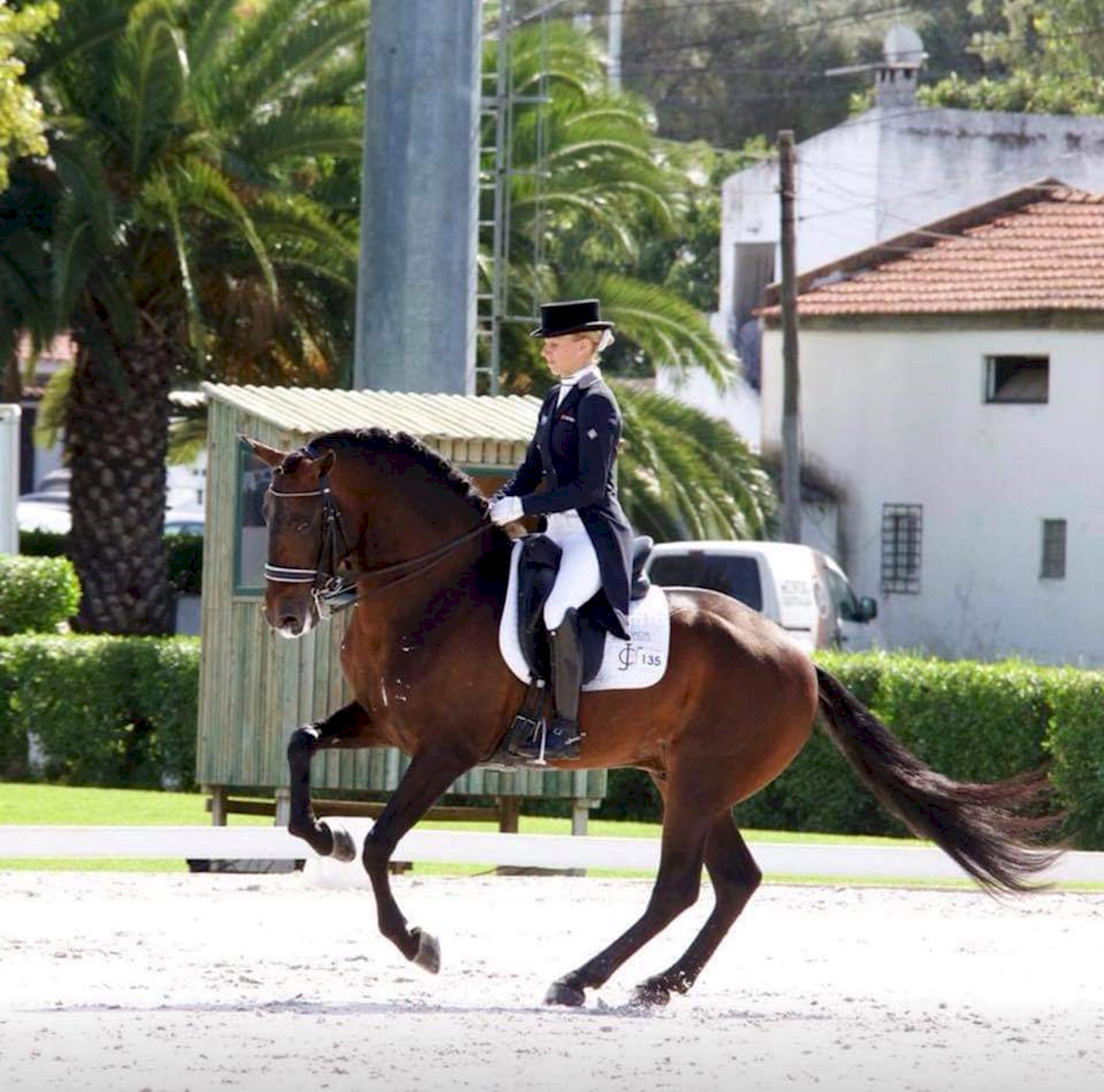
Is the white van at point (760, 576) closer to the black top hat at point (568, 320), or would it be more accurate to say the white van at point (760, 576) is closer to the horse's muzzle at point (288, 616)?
the black top hat at point (568, 320)

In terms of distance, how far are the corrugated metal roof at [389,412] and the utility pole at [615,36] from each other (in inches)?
1829

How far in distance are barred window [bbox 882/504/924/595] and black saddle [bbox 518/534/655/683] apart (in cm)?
2852

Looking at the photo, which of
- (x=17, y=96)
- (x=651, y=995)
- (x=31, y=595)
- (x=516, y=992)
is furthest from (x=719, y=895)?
(x=31, y=595)

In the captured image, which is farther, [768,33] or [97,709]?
[768,33]

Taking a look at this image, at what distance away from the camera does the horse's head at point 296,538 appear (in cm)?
972

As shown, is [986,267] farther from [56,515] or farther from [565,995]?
[565,995]

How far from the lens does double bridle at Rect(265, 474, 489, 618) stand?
9789mm

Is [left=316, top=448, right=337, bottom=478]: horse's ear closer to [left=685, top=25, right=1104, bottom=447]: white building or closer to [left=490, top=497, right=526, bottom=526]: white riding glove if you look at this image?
[left=490, top=497, right=526, bottom=526]: white riding glove

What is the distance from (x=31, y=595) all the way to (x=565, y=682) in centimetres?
1371

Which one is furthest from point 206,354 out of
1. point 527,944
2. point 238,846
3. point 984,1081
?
point 984,1081

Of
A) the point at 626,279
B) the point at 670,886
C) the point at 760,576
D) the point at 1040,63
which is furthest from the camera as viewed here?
the point at 1040,63

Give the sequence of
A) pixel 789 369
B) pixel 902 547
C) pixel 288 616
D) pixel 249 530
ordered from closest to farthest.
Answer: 1. pixel 288 616
2. pixel 249 530
3. pixel 789 369
4. pixel 902 547

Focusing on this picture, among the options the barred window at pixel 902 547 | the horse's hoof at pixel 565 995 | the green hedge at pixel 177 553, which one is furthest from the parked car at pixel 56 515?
the horse's hoof at pixel 565 995

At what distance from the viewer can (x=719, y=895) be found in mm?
10523
